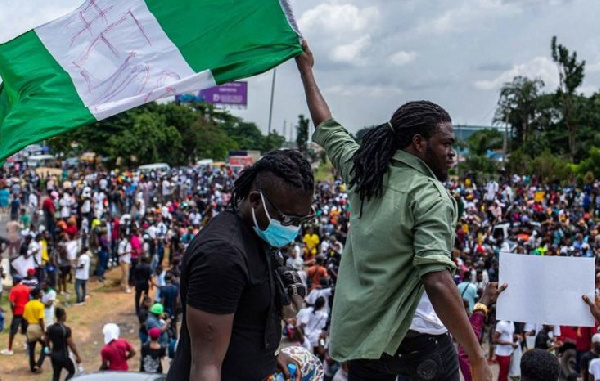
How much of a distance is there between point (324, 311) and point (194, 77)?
6297 mm

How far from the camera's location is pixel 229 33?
121 inches

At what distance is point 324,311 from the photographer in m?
8.90

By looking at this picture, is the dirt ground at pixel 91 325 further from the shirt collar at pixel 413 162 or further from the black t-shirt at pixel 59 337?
the shirt collar at pixel 413 162

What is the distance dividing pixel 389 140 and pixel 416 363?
2.68ft

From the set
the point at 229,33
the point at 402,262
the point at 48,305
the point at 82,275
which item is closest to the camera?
the point at 402,262

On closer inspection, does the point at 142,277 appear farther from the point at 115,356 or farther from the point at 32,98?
the point at 32,98

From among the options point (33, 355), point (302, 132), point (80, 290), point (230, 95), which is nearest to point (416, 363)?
point (33, 355)

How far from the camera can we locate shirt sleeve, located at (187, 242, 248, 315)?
190 cm

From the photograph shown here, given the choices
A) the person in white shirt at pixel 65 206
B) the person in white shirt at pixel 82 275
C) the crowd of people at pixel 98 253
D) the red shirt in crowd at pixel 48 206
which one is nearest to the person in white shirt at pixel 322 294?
the crowd of people at pixel 98 253

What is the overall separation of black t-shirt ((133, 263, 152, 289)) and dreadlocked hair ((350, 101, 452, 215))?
10490 millimetres

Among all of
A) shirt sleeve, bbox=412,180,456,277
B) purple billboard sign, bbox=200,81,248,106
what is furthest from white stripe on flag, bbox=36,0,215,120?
purple billboard sign, bbox=200,81,248,106

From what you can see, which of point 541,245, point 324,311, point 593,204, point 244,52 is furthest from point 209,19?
point 593,204

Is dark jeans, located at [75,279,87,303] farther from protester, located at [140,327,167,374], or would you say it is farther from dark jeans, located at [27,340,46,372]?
protester, located at [140,327,167,374]

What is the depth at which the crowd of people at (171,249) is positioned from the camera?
8.25 meters
